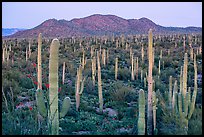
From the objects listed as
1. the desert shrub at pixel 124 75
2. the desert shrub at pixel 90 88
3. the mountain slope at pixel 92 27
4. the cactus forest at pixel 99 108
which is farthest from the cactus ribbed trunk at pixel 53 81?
the mountain slope at pixel 92 27

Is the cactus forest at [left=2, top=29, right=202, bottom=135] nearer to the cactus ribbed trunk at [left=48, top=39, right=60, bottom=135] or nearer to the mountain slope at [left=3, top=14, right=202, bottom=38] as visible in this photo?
the cactus ribbed trunk at [left=48, top=39, right=60, bottom=135]

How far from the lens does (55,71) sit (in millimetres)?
6352

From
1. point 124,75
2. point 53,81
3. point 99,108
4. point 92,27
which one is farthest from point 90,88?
point 92,27

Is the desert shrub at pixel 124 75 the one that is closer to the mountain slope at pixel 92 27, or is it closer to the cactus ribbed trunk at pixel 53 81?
the cactus ribbed trunk at pixel 53 81

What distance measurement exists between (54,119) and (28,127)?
0.66 m

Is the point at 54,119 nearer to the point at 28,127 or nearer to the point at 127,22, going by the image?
the point at 28,127

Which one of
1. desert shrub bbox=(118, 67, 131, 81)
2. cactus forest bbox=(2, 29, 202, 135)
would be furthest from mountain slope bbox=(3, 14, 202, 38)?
cactus forest bbox=(2, 29, 202, 135)

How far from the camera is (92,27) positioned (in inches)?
4469

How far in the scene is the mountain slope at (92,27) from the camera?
102500 mm

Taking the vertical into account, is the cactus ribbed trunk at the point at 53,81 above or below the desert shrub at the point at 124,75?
above

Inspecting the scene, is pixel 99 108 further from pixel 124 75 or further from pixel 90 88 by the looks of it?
pixel 124 75

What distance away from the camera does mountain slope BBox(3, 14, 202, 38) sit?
336 feet

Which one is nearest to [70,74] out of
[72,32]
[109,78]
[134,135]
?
[109,78]

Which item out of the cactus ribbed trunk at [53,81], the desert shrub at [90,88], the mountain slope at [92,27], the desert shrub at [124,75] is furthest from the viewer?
the mountain slope at [92,27]
